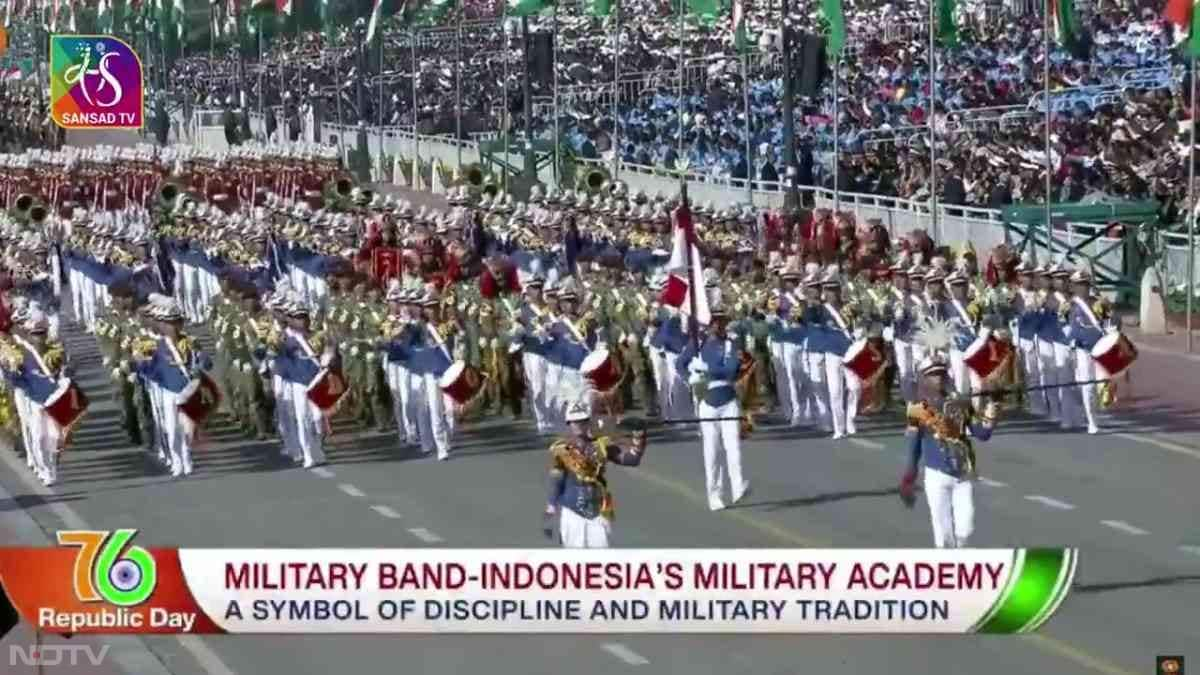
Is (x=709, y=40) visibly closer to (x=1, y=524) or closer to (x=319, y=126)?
(x=319, y=126)

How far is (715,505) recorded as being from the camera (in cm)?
2508

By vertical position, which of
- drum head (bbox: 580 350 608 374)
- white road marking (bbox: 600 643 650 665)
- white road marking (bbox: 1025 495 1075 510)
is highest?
drum head (bbox: 580 350 608 374)

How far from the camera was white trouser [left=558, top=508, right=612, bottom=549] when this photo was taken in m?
19.8

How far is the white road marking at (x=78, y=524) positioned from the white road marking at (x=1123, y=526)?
6.93 metres

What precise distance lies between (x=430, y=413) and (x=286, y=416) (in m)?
1.23

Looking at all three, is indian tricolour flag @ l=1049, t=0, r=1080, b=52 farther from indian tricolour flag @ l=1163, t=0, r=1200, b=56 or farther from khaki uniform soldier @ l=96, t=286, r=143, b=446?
khaki uniform soldier @ l=96, t=286, r=143, b=446

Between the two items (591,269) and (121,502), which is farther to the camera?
(591,269)

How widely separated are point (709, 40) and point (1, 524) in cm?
4366

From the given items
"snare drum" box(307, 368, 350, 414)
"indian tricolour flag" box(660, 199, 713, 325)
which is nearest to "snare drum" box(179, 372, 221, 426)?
"snare drum" box(307, 368, 350, 414)

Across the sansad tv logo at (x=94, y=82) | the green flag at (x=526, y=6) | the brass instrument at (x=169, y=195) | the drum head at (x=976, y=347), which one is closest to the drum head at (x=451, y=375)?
the drum head at (x=976, y=347)

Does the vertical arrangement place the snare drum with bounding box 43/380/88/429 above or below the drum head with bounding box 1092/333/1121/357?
below

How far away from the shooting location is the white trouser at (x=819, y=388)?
29.4 metres

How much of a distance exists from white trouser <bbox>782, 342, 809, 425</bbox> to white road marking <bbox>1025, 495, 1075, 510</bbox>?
15.0 ft

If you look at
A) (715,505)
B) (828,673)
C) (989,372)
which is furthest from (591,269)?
(828,673)
